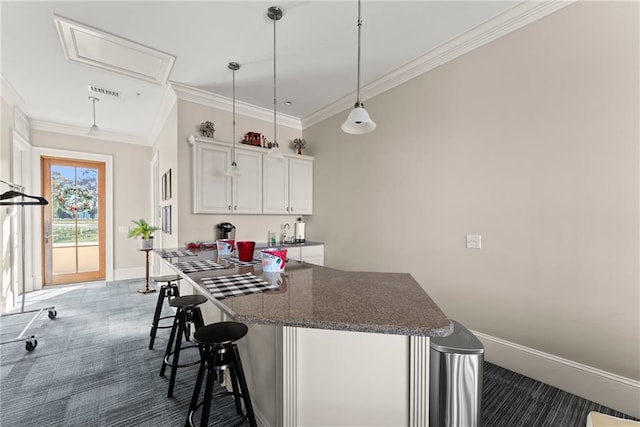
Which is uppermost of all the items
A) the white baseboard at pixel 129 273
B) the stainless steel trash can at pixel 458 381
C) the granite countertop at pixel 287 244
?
the granite countertop at pixel 287 244

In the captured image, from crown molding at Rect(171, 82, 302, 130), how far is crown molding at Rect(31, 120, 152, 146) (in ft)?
6.77

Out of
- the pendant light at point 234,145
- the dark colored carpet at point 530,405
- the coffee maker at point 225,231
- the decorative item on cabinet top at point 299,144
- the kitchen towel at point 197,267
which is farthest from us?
the decorative item on cabinet top at point 299,144

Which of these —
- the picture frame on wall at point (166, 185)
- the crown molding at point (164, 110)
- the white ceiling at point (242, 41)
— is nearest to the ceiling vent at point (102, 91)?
the white ceiling at point (242, 41)

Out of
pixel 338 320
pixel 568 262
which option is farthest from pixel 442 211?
pixel 338 320

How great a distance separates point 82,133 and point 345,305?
6202 millimetres

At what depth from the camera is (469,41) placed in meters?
2.38

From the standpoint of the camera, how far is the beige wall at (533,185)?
1.73m

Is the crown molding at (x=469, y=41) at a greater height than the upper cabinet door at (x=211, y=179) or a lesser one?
greater

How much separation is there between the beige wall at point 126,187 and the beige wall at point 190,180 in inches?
114

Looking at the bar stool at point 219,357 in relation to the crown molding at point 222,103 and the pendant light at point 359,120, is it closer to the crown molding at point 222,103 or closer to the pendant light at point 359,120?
the pendant light at point 359,120

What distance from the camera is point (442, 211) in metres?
2.61

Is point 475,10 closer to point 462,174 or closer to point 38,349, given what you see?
point 462,174

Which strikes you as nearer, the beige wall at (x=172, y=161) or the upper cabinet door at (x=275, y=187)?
the beige wall at (x=172, y=161)

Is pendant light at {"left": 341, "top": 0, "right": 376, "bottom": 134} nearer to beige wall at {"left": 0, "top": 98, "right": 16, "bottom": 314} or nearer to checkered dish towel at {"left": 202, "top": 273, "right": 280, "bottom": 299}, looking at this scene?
checkered dish towel at {"left": 202, "top": 273, "right": 280, "bottom": 299}
